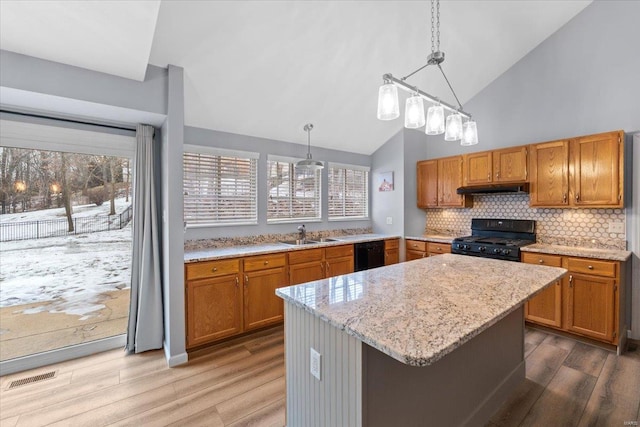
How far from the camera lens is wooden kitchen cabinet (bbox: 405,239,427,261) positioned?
437 centimetres

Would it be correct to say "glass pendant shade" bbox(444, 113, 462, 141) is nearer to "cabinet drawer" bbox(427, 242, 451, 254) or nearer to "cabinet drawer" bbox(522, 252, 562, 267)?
"cabinet drawer" bbox(522, 252, 562, 267)

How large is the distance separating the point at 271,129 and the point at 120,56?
184cm

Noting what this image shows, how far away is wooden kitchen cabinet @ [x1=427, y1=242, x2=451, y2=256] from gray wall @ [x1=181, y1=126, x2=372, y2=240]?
51.4 inches

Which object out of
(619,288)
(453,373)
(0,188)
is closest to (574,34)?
(619,288)

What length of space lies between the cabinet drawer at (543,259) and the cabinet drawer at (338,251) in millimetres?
2042

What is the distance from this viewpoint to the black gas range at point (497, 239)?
3439 mm


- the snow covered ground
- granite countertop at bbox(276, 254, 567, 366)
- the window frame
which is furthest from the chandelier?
the snow covered ground

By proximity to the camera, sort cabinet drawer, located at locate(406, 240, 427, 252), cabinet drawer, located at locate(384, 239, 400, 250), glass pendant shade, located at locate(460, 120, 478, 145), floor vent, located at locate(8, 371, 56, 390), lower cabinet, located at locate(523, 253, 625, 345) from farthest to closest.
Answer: cabinet drawer, located at locate(384, 239, 400, 250) → cabinet drawer, located at locate(406, 240, 427, 252) → lower cabinet, located at locate(523, 253, 625, 345) → floor vent, located at locate(8, 371, 56, 390) → glass pendant shade, located at locate(460, 120, 478, 145)

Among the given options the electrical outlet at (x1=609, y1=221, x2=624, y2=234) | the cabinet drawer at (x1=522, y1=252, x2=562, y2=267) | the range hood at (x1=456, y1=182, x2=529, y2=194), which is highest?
the range hood at (x1=456, y1=182, x2=529, y2=194)

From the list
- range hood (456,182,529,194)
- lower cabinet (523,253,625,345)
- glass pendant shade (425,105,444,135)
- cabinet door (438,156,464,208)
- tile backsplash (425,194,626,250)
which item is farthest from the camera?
cabinet door (438,156,464,208)

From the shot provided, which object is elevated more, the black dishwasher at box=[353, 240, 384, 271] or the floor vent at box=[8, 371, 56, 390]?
the black dishwasher at box=[353, 240, 384, 271]

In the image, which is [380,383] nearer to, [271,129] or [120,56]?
[120,56]

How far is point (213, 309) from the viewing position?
2941mm

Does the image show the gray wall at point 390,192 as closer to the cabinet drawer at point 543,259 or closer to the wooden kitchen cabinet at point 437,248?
the wooden kitchen cabinet at point 437,248
